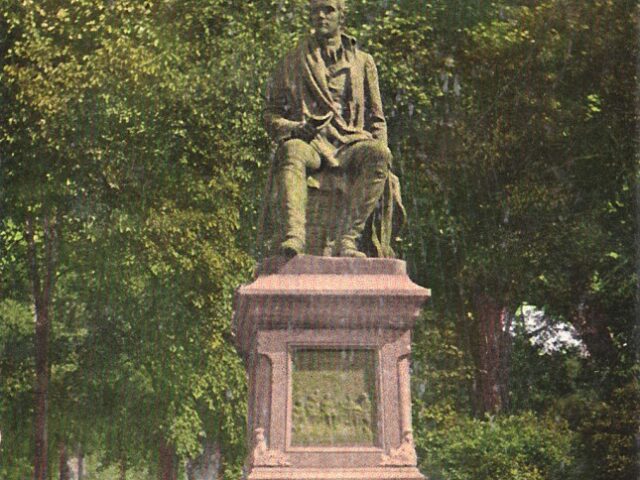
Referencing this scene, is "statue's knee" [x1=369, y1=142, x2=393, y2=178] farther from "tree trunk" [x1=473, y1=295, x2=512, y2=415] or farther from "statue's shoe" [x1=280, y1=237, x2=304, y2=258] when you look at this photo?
"tree trunk" [x1=473, y1=295, x2=512, y2=415]

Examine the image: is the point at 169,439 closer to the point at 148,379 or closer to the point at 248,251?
the point at 148,379

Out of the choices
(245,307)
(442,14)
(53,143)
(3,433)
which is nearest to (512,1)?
(442,14)

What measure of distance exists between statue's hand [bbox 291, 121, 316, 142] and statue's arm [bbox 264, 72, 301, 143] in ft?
0.06

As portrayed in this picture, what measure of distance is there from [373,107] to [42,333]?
17.2m

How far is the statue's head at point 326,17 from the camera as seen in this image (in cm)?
1114

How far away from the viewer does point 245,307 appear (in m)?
10.0

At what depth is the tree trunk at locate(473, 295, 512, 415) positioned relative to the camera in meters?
26.0

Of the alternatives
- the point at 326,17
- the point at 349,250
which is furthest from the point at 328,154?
the point at 326,17

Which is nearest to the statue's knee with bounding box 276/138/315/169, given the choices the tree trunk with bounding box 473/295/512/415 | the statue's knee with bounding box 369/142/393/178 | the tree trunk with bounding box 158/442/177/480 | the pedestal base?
the statue's knee with bounding box 369/142/393/178

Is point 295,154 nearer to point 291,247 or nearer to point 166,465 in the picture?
point 291,247

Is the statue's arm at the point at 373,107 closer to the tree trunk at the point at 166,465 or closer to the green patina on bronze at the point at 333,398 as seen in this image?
the green patina on bronze at the point at 333,398

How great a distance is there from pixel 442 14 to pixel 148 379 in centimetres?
935

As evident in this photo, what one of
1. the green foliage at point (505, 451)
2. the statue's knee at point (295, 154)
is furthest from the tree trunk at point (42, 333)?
the statue's knee at point (295, 154)

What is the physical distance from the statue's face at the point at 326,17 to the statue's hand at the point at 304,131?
2.87 ft
